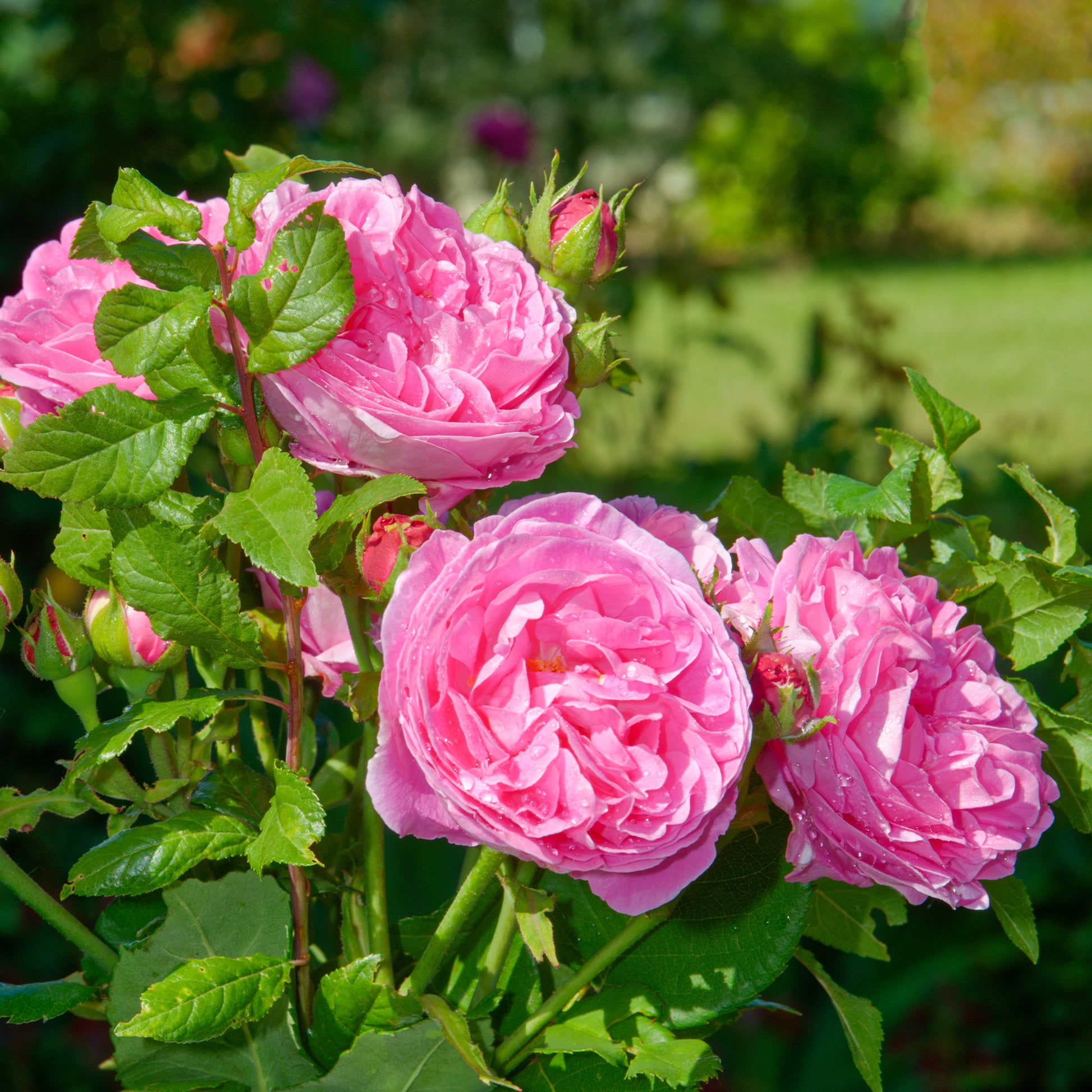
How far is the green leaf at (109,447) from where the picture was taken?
36 centimetres

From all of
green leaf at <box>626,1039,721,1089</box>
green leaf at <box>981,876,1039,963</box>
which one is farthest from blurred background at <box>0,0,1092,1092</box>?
green leaf at <box>981,876,1039,963</box>

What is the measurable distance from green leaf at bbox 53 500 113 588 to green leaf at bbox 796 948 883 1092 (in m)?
0.29

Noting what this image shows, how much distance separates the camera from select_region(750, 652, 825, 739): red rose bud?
361 mm

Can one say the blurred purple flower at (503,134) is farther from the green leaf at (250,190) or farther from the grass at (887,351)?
the green leaf at (250,190)

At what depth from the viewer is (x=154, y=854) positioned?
1.29ft

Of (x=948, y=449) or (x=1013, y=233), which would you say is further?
(x=1013, y=233)

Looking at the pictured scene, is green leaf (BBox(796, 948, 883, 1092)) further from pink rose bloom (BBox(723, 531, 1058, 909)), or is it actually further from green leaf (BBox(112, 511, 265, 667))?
green leaf (BBox(112, 511, 265, 667))

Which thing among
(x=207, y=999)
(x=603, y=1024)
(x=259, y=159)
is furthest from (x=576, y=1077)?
(x=259, y=159)

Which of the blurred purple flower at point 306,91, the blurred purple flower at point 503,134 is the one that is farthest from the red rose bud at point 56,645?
the blurred purple flower at point 503,134

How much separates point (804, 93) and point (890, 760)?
7051 mm

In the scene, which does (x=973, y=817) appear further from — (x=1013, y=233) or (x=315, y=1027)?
(x=1013, y=233)

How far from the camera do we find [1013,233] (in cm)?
922

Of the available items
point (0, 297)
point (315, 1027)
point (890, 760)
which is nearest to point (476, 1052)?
point (315, 1027)

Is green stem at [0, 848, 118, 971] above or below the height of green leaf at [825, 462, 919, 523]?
below
